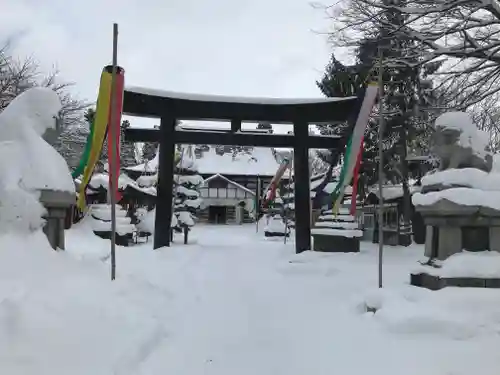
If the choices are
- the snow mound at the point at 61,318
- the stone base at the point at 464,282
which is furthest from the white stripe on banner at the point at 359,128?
the snow mound at the point at 61,318

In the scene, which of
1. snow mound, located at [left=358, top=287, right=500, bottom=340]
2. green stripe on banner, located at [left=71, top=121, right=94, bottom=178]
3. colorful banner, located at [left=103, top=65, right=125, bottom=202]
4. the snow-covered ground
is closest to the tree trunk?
the snow-covered ground

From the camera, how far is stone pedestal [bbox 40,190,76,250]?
6508 mm

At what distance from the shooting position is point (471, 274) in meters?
7.14

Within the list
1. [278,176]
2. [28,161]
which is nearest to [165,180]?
[278,176]

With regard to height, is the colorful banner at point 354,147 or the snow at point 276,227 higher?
the colorful banner at point 354,147

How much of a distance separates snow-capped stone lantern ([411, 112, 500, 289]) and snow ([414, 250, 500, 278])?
14mm

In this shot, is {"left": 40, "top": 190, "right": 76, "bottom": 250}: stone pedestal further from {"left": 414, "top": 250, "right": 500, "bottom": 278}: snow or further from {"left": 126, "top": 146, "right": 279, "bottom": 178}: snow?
{"left": 126, "top": 146, "right": 279, "bottom": 178}: snow

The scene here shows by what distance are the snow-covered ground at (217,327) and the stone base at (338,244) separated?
282 inches

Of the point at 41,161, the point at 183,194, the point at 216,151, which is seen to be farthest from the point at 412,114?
the point at 216,151

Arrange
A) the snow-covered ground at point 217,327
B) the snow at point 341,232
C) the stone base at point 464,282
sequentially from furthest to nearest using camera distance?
the snow at point 341,232 < the stone base at point 464,282 < the snow-covered ground at point 217,327

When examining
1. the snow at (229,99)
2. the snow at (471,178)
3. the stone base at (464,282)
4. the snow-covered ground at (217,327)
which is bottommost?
the snow-covered ground at (217,327)

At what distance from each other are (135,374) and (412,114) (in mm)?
16379

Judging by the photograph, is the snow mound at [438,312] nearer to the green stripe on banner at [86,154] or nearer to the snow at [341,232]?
the green stripe on banner at [86,154]

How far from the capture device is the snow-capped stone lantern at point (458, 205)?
24.0 ft
